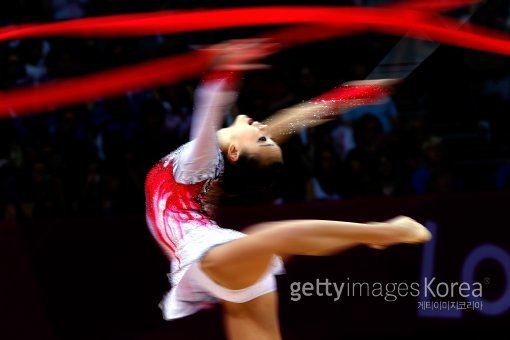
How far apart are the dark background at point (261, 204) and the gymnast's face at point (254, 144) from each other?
202cm

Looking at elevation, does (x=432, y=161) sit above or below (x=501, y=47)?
below

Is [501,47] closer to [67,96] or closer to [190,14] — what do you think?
[190,14]

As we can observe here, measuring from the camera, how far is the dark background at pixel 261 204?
18.5ft

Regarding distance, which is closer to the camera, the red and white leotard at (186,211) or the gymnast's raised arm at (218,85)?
the gymnast's raised arm at (218,85)

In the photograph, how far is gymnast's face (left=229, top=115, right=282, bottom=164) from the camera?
361 centimetres

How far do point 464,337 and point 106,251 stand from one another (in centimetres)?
252

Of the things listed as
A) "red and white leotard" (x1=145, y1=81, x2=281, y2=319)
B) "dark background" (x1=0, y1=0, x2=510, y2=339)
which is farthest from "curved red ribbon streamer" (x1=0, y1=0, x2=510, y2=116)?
"dark background" (x1=0, y1=0, x2=510, y2=339)

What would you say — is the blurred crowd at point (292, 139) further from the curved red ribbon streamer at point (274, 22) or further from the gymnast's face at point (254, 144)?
the gymnast's face at point (254, 144)

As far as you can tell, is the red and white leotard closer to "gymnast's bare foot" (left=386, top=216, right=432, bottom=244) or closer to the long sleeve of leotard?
the long sleeve of leotard

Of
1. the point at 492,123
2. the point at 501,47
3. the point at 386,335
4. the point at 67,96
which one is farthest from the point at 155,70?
the point at 492,123

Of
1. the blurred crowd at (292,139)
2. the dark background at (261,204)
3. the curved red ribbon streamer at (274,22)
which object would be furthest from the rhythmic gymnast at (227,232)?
the blurred crowd at (292,139)

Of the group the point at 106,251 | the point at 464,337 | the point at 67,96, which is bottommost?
the point at 464,337

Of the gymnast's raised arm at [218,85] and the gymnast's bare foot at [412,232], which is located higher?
the gymnast's raised arm at [218,85]

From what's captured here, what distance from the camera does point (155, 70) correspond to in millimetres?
4195
